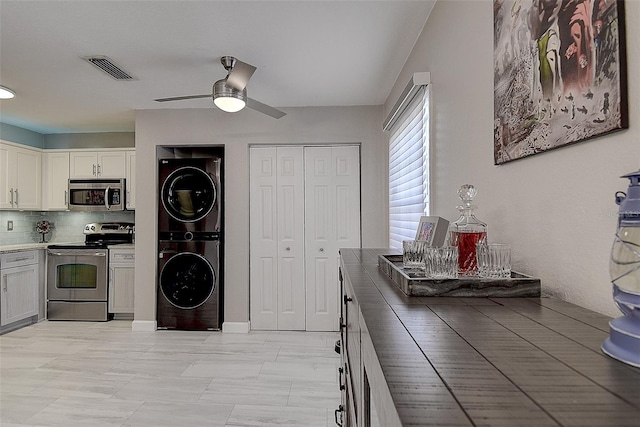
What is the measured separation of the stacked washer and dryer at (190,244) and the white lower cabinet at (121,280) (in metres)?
0.73

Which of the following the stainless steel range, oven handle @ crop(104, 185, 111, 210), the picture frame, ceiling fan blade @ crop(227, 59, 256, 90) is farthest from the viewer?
oven handle @ crop(104, 185, 111, 210)

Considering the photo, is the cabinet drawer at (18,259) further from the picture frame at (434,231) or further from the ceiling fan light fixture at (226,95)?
the picture frame at (434,231)

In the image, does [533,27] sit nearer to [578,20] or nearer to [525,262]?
[578,20]

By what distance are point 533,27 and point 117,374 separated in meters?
3.54

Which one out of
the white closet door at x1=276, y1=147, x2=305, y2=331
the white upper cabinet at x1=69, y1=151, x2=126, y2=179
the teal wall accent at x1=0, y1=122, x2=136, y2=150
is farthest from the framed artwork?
the teal wall accent at x1=0, y1=122, x2=136, y2=150

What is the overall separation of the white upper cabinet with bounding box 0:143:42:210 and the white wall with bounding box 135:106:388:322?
70.0 inches

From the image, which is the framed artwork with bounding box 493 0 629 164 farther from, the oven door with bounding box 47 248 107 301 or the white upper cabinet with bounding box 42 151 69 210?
the white upper cabinet with bounding box 42 151 69 210

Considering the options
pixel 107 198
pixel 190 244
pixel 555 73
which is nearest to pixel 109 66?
pixel 190 244

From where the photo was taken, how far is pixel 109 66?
2.91 m

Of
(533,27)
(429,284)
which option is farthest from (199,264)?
(533,27)

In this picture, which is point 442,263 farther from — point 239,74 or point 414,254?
point 239,74

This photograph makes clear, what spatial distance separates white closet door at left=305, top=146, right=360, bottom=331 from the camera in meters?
4.11

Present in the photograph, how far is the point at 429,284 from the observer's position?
3.35 ft

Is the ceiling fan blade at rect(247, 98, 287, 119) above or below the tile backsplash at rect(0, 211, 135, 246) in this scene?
above
